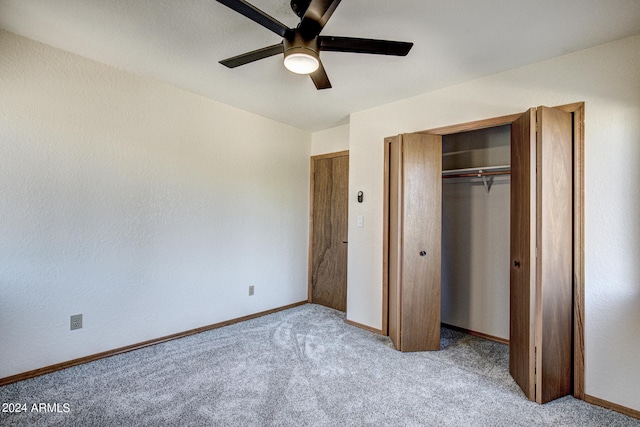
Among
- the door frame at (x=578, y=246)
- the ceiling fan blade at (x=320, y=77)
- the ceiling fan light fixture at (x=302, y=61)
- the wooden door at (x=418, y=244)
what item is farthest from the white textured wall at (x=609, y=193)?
the ceiling fan light fixture at (x=302, y=61)

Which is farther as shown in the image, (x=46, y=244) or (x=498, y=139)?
(x=498, y=139)

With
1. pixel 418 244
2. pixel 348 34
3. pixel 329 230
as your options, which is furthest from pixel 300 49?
pixel 329 230

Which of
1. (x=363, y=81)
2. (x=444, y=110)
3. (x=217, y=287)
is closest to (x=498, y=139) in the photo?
(x=444, y=110)

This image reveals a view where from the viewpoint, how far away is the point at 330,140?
4.24 m

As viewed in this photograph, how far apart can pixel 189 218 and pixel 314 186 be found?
1.83 m

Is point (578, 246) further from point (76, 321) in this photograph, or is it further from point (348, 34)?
point (76, 321)

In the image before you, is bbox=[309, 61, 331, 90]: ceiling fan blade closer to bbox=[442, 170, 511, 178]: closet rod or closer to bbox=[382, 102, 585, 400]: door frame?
bbox=[382, 102, 585, 400]: door frame

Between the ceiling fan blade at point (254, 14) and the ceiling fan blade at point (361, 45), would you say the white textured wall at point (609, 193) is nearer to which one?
the ceiling fan blade at point (361, 45)

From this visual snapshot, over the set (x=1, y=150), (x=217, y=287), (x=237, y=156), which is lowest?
(x=217, y=287)

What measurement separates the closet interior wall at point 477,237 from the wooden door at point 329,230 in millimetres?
1233

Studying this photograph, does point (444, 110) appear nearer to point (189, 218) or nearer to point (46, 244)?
point (189, 218)

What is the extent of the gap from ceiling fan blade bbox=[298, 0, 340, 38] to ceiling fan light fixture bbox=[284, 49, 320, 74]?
0.33 ft

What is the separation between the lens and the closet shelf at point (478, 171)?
3.04 m

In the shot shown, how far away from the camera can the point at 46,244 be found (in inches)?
91.2
